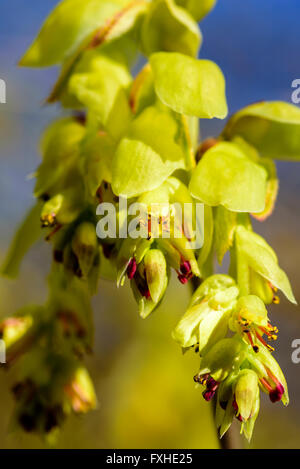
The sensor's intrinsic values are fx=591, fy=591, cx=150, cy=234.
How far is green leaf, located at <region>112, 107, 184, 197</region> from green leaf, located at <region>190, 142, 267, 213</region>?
0.04m

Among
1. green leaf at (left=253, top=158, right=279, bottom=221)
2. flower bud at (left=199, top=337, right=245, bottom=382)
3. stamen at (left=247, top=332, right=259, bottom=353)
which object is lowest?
flower bud at (left=199, top=337, right=245, bottom=382)

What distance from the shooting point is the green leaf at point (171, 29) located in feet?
2.99

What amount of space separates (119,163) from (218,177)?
0.13 meters

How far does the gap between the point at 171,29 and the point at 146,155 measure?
25 cm

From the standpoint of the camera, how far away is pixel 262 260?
764 millimetres

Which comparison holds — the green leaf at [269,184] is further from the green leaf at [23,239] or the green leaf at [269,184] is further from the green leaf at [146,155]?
the green leaf at [23,239]

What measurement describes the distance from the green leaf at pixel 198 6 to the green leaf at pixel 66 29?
114 millimetres

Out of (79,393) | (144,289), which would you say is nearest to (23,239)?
(79,393)

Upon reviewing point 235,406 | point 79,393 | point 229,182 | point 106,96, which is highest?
point 106,96

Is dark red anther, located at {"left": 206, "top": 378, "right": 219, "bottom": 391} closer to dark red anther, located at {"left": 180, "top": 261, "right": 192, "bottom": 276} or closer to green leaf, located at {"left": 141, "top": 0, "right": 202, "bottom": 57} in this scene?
dark red anther, located at {"left": 180, "top": 261, "right": 192, "bottom": 276}

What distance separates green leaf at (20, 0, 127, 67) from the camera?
3.26ft

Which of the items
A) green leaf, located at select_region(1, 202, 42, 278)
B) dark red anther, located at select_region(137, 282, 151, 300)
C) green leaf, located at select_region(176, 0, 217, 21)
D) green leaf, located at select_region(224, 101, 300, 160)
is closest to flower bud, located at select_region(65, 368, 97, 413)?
green leaf, located at select_region(1, 202, 42, 278)

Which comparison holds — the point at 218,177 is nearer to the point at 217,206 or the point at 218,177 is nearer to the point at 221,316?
the point at 217,206

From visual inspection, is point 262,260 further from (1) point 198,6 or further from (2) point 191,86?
(1) point 198,6
